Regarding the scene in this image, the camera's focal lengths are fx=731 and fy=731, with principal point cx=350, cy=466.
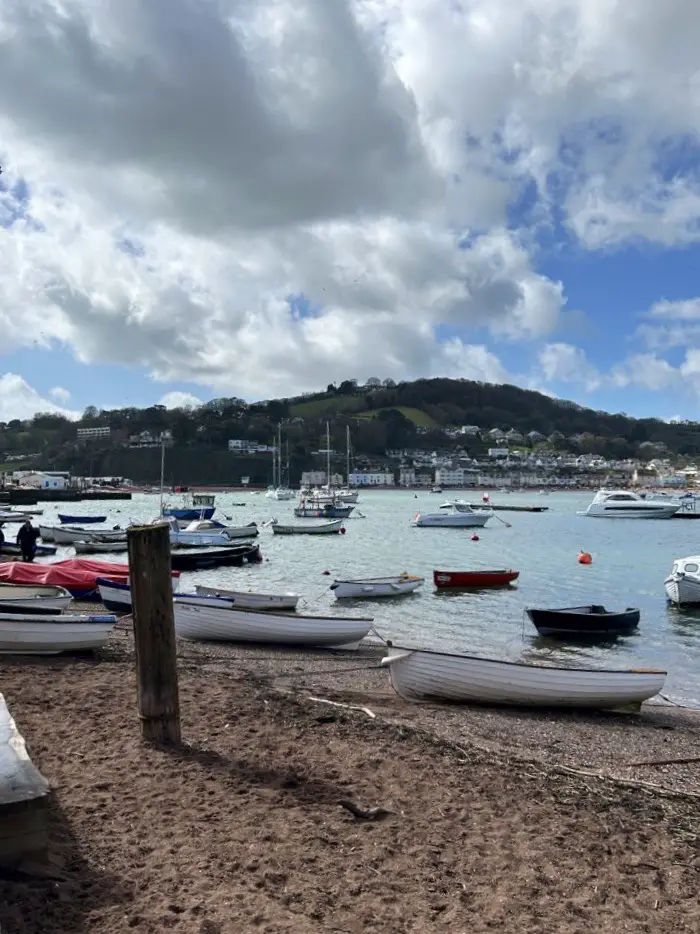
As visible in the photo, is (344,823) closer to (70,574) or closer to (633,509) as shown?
(70,574)

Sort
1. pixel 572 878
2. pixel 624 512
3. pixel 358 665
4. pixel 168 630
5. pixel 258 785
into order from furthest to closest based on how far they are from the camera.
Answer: pixel 624 512, pixel 358 665, pixel 168 630, pixel 258 785, pixel 572 878

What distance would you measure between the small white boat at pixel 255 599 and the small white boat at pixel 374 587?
4.45 m

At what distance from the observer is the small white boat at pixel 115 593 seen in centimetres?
2097

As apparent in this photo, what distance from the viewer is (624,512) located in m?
91.6

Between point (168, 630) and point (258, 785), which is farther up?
point (168, 630)

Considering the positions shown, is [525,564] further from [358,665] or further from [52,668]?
[52,668]

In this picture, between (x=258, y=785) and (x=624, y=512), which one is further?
(x=624, y=512)

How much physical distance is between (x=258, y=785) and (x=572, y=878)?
10.2ft

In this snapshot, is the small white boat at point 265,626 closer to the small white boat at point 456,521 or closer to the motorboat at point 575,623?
the motorboat at point 575,623

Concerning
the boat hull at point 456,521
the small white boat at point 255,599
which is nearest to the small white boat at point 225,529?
the boat hull at point 456,521

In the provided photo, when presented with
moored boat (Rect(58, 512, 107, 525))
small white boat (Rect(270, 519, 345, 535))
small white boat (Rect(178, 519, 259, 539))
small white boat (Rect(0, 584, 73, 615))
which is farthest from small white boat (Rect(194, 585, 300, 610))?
moored boat (Rect(58, 512, 107, 525))

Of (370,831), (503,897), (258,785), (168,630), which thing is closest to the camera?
(503,897)

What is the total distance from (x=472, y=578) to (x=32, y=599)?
17.5 m

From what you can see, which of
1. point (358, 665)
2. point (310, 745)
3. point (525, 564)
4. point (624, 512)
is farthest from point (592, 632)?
point (624, 512)
